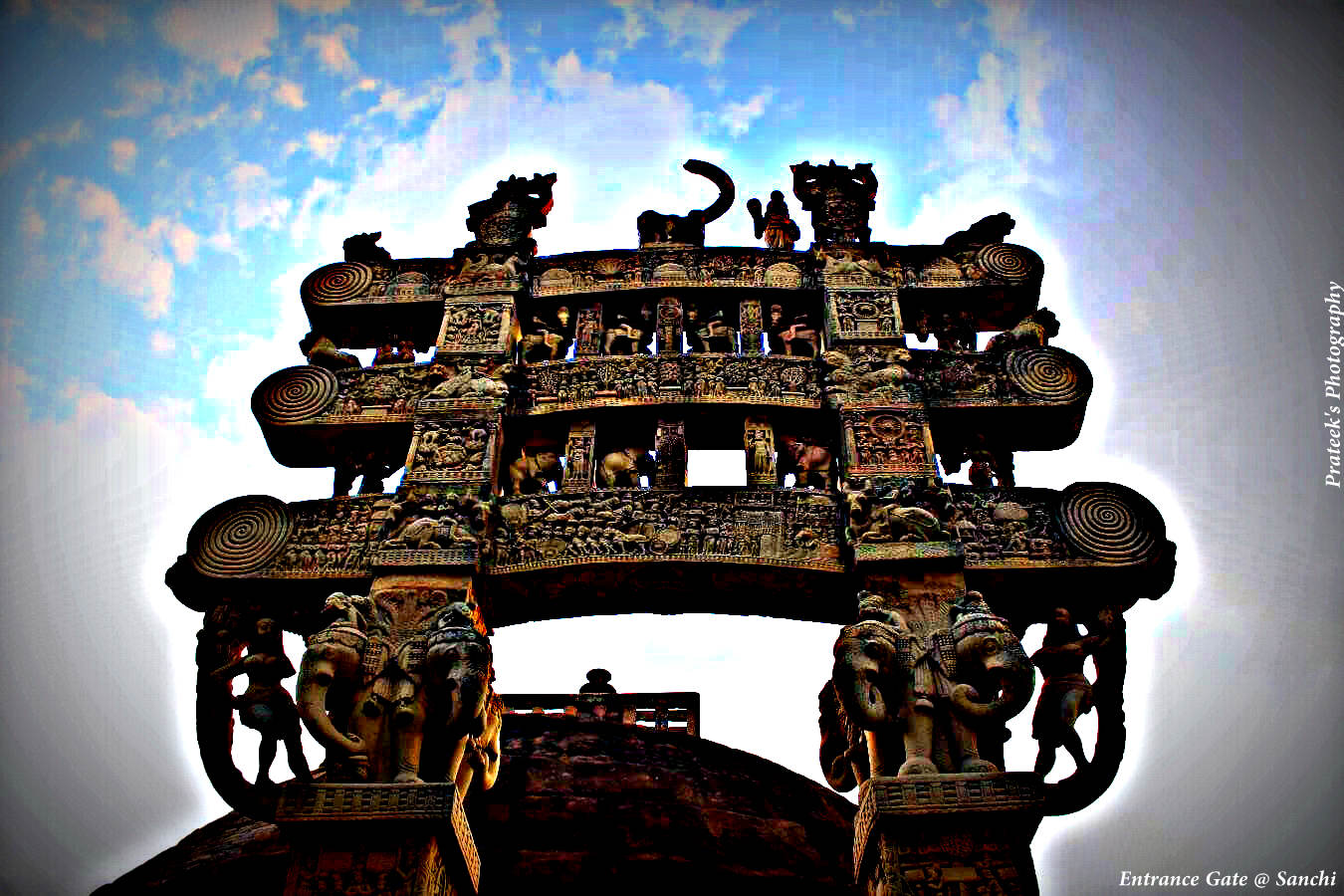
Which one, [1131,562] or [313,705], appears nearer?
[313,705]

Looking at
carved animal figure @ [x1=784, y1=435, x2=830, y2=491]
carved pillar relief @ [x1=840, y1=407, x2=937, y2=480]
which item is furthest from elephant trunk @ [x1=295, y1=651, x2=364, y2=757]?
carved pillar relief @ [x1=840, y1=407, x2=937, y2=480]

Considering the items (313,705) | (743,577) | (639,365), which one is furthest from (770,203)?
(313,705)

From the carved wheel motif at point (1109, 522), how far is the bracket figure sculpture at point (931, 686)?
3.92 ft

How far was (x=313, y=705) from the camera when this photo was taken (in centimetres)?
637

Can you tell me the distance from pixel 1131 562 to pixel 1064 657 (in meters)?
0.93

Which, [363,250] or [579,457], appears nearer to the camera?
[579,457]

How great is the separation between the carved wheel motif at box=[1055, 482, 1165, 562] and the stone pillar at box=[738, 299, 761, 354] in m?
3.06

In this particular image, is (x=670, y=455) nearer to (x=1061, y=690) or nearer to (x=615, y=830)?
(x=615, y=830)

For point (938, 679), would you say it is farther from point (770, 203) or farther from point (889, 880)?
point (770, 203)

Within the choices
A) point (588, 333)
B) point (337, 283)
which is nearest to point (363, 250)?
point (337, 283)

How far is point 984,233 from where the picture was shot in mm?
10211

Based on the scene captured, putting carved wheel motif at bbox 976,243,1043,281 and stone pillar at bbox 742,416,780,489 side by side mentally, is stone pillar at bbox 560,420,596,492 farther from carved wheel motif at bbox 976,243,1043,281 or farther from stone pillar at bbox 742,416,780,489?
carved wheel motif at bbox 976,243,1043,281

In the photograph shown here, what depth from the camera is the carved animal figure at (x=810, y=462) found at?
8453 millimetres

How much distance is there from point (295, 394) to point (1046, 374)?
6.42 meters
